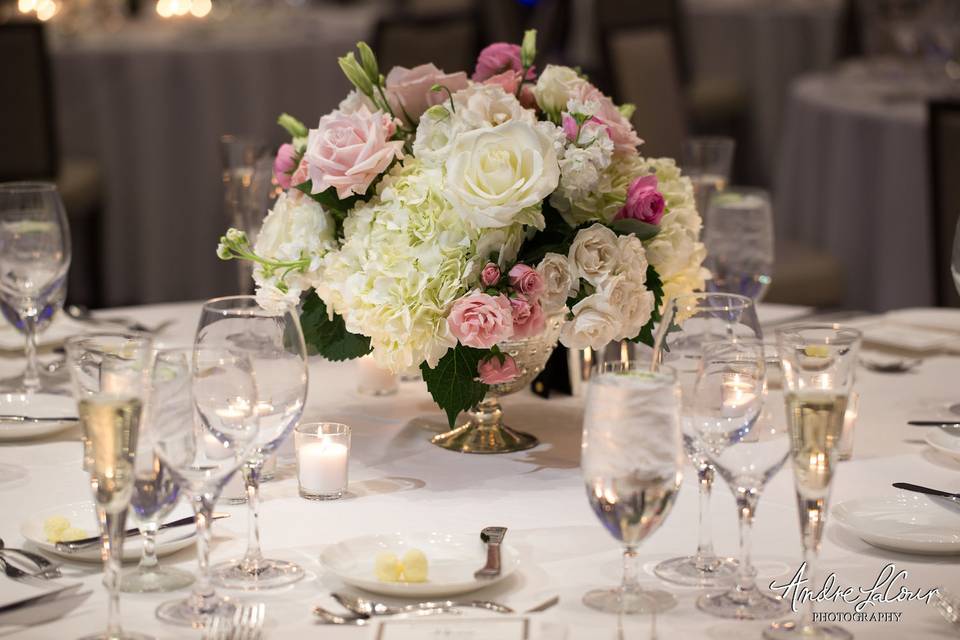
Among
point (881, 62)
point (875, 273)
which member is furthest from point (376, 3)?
point (875, 273)

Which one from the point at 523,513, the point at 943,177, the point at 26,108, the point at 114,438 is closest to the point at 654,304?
the point at 523,513

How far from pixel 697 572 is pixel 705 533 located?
42 mm

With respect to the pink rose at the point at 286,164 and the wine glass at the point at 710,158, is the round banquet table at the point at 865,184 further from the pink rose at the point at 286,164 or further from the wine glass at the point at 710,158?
the pink rose at the point at 286,164

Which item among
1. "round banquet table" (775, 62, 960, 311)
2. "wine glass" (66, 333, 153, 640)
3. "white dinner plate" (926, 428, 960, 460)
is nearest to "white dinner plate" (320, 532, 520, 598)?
"wine glass" (66, 333, 153, 640)

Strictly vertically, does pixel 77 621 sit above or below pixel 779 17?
below

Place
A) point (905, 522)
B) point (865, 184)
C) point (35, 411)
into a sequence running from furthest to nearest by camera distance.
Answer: point (865, 184)
point (35, 411)
point (905, 522)

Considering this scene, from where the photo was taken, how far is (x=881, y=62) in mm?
5820

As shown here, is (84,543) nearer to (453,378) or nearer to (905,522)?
(453,378)

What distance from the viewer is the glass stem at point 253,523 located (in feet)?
4.80

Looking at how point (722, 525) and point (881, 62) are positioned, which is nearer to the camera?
point (722, 525)

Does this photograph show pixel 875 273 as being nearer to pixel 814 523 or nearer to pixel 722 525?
pixel 722 525

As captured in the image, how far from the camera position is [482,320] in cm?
168

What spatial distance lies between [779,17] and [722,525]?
617 cm

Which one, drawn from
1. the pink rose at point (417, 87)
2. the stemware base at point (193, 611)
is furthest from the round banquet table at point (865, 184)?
the stemware base at point (193, 611)
